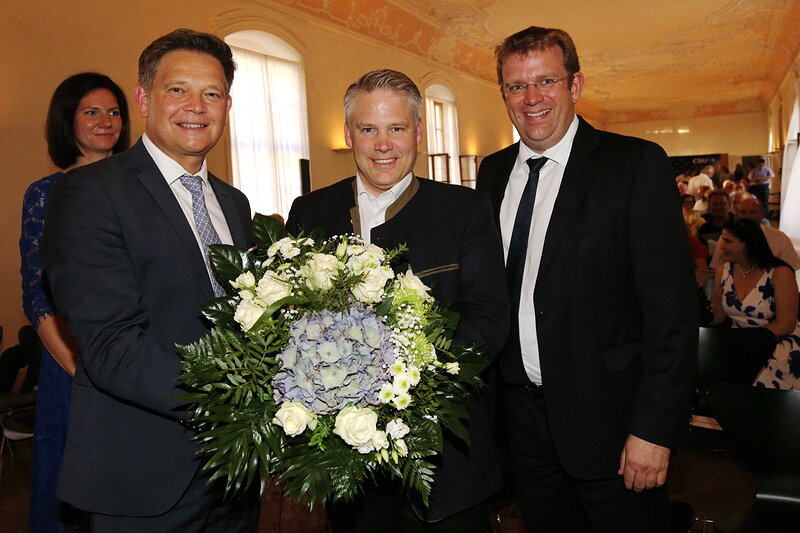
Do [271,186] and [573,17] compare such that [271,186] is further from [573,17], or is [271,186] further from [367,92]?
[367,92]

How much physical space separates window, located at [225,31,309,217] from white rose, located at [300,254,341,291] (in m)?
7.49

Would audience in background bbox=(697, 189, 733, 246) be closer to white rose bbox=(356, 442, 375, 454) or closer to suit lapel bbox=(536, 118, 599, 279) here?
suit lapel bbox=(536, 118, 599, 279)

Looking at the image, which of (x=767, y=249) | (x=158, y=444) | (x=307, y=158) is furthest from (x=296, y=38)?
(x=158, y=444)

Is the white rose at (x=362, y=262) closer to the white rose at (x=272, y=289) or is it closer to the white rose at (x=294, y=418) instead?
the white rose at (x=272, y=289)

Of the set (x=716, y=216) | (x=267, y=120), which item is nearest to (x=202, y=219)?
(x=267, y=120)

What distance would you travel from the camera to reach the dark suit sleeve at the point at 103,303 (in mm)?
1591

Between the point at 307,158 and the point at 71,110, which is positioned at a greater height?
the point at 307,158

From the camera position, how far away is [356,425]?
4.56 ft

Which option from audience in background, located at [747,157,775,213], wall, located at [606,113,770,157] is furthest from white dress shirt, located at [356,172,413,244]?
wall, located at [606,113,770,157]

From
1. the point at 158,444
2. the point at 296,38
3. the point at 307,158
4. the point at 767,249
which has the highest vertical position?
the point at 296,38

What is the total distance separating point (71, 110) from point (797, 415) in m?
3.26

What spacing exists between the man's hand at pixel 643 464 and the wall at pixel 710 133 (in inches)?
1022

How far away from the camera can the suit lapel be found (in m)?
2.14

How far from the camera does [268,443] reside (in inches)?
57.9
